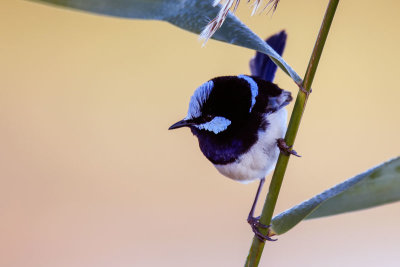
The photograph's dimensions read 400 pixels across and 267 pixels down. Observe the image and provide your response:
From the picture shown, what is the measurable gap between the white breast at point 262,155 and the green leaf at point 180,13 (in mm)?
399

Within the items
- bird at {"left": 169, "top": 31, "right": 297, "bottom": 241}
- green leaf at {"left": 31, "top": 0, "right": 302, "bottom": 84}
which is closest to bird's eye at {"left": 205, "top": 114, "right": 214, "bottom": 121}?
bird at {"left": 169, "top": 31, "right": 297, "bottom": 241}

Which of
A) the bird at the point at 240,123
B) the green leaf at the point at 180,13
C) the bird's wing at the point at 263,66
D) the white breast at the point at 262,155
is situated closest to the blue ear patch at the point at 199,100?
the bird at the point at 240,123

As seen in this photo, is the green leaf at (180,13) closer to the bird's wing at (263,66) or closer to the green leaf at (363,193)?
the green leaf at (363,193)

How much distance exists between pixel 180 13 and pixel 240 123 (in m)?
0.52

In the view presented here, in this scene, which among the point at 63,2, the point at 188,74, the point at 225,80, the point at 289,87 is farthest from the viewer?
the point at 188,74

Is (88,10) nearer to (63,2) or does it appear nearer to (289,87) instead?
(63,2)

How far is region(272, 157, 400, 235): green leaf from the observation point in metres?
0.46

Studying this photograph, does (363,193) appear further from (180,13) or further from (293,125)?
(180,13)

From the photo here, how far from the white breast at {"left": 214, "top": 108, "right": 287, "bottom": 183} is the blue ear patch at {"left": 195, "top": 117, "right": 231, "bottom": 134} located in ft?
0.22

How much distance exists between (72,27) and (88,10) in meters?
2.00

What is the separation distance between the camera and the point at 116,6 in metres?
0.44

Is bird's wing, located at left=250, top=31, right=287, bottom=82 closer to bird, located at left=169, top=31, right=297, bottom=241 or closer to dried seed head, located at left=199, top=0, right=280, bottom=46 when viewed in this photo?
Result: bird, located at left=169, top=31, right=297, bottom=241

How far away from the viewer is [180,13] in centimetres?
51

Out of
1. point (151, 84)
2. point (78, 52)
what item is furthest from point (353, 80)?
point (78, 52)
